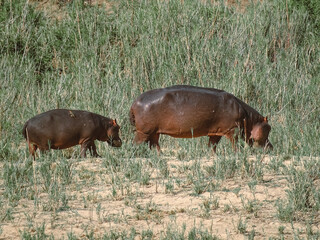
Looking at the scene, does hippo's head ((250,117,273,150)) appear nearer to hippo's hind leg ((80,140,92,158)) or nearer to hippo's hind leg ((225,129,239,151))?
hippo's hind leg ((225,129,239,151))

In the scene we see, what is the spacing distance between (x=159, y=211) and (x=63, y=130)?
2.28 metres

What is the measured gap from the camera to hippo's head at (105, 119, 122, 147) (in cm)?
725

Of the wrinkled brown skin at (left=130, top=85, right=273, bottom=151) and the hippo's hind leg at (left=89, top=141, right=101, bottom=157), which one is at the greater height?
the wrinkled brown skin at (left=130, top=85, right=273, bottom=151)

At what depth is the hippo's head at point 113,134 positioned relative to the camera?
725cm

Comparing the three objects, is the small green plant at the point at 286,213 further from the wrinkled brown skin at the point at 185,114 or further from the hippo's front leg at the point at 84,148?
the hippo's front leg at the point at 84,148

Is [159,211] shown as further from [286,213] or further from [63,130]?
[63,130]

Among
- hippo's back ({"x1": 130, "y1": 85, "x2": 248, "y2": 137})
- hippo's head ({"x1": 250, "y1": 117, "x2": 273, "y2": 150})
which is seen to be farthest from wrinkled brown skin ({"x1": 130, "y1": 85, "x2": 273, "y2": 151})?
hippo's head ({"x1": 250, "y1": 117, "x2": 273, "y2": 150})

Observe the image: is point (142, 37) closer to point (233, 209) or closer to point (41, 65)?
point (41, 65)

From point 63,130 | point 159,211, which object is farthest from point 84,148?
point 159,211

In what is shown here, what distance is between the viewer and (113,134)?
23.9ft

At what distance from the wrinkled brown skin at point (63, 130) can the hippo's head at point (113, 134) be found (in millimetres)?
101

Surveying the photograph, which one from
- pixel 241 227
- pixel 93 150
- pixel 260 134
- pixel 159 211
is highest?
pixel 241 227

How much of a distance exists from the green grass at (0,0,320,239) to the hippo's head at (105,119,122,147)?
0.19 metres

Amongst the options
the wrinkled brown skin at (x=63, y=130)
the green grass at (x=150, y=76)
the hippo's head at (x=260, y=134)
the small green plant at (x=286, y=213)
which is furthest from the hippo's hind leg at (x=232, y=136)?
the small green plant at (x=286, y=213)
